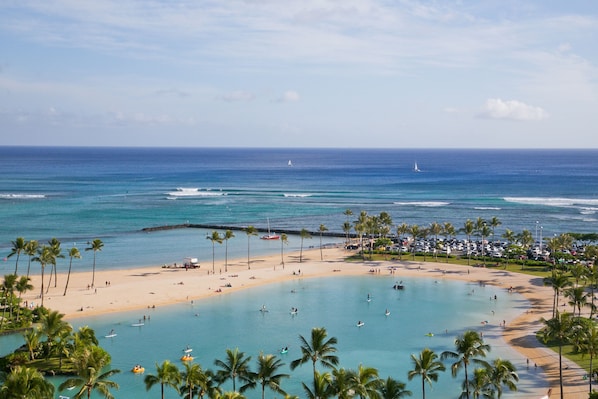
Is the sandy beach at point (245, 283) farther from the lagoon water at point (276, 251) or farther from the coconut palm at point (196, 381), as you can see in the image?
the coconut palm at point (196, 381)

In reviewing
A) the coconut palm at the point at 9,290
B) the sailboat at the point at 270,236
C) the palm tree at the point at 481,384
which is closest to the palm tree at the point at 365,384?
the palm tree at the point at 481,384

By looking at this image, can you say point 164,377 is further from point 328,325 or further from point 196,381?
point 328,325

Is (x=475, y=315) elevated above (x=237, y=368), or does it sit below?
below

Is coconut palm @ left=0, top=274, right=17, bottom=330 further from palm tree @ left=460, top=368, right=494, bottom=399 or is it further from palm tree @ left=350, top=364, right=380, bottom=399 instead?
palm tree @ left=460, top=368, right=494, bottom=399

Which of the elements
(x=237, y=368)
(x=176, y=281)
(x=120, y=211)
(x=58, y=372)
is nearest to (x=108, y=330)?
(x=58, y=372)

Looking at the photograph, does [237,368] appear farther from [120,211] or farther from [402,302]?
[120,211]

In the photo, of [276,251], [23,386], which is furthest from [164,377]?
[276,251]

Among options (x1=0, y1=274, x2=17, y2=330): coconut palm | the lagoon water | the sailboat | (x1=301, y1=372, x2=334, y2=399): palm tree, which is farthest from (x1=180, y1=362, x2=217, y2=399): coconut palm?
the sailboat
